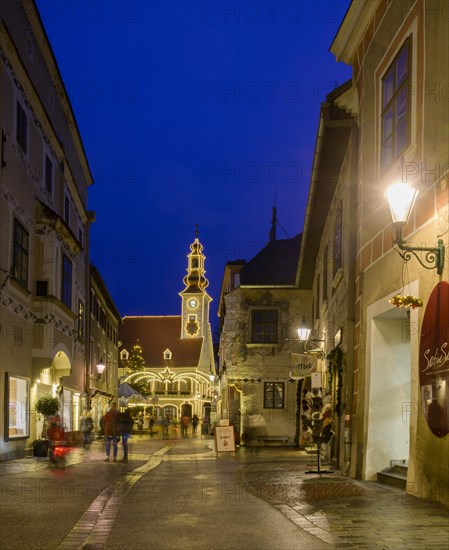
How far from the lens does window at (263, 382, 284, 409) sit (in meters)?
35.6

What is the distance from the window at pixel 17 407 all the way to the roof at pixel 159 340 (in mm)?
77656

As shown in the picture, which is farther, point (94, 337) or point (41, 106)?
point (94, 337)

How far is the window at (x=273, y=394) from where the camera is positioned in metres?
35.6

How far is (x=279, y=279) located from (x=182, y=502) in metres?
27.3

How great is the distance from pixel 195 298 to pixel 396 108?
313ft

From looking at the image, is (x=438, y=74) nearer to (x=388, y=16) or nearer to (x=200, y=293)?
(x=388, y=16)

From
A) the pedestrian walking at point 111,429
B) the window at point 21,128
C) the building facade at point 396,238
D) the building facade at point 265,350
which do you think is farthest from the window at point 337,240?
the building facade at point 265,350

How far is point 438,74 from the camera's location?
10.8 metres

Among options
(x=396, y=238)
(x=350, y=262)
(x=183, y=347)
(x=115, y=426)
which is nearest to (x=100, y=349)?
(x=115, y=426)

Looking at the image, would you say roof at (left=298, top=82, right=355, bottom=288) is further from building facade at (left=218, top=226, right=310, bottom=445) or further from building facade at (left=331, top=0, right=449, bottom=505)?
building facade at (left=218, top=226, right=310, bottom=445)

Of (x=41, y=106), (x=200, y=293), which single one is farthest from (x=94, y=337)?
(x=200, y=293)


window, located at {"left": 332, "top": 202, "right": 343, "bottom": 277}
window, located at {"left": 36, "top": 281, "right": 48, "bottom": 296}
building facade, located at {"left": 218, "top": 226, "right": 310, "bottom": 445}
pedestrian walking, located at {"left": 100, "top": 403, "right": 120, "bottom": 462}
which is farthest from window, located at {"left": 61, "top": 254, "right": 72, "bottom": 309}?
window, located at {"left": 332, "top": 202, "right": 343, "bottom": 277}

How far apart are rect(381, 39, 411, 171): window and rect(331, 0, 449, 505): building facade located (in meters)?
0.02

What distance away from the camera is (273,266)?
1543 inches
